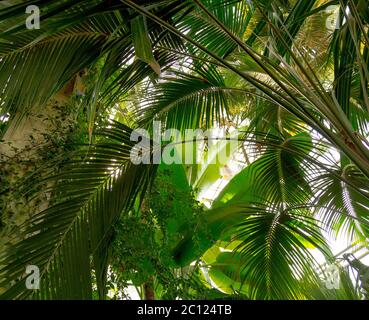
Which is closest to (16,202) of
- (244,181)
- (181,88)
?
(181,88)

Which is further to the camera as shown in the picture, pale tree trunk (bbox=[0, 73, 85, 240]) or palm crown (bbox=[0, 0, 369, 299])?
pale tree trunk (bbox=[0, 73, 85, 240])

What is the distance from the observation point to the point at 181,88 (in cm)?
227

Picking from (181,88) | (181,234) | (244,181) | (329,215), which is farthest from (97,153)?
(244,181)

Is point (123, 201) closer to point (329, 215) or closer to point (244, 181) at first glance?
point (329, 215)

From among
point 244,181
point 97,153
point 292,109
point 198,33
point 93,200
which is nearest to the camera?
point 292,109

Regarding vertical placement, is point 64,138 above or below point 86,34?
below

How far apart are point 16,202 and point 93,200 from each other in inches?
16.5

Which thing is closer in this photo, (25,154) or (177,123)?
(25,154)

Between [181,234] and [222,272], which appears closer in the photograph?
[181,234]

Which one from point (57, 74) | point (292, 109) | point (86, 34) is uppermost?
point (86, 34)

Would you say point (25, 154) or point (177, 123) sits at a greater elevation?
point (177, 123)

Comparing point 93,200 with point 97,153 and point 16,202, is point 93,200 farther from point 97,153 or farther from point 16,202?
point 16,202

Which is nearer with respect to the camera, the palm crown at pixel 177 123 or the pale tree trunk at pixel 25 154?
the palm crown at pixel 177 123

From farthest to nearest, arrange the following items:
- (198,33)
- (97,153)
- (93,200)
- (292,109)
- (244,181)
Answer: (244,181)
(198,33)
(97,153)
(93,200)
(292,109)
